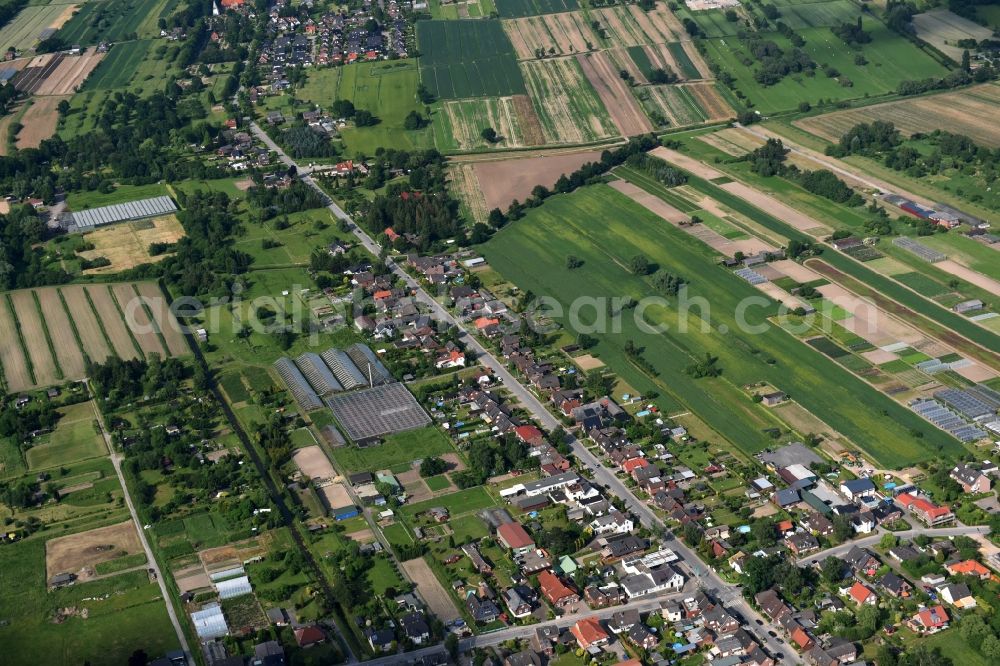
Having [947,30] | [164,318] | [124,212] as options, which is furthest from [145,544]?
[947,30]

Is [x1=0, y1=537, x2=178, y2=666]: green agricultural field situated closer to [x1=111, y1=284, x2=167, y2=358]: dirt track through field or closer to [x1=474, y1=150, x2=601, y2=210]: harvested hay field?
[x1=111, y1=284, x2=167, y2=358]: dirt track through field

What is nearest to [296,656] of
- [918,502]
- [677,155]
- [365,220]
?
[918,502]

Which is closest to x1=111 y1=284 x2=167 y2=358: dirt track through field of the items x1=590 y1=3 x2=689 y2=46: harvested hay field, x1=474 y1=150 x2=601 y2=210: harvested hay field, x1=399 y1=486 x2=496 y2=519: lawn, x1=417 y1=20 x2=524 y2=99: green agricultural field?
x1=399 y1=486 x2=496 y2=519: lawn

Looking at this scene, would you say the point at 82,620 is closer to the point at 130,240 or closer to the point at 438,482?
the point at 438,482

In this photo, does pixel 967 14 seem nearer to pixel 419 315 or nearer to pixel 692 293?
pixel 692 293

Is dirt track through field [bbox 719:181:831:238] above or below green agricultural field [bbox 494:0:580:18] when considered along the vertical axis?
below

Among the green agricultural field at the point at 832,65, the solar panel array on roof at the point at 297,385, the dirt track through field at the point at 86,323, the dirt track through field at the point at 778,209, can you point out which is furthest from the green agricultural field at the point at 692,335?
the green agricultural field at the point at 832,65
